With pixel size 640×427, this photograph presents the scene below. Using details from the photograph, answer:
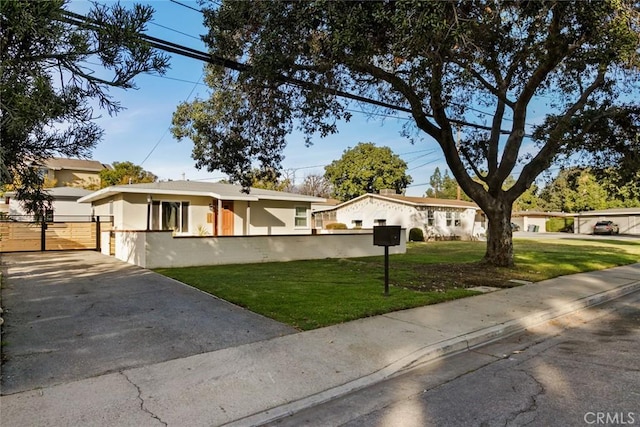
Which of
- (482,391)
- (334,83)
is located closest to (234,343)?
(482,391)

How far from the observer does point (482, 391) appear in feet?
13.7

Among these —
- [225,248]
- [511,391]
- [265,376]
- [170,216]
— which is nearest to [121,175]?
[170,216]

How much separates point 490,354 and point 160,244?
10.6 metres

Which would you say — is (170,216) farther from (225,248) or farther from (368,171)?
(368,171)

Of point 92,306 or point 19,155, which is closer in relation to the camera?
point 19,155

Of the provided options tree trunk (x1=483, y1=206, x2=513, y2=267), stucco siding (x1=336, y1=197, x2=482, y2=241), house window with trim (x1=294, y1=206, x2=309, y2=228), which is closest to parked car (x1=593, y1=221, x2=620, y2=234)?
stucco siding (x1=336, y1=197, x2=482, y2=241)

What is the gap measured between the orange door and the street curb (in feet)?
49.4

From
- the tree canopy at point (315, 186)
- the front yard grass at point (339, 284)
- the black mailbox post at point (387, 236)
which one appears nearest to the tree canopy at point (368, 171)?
the tree canopy at point (315, 186)

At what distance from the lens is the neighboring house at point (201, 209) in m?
17.6

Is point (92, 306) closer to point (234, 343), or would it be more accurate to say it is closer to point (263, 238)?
point (234, 343)

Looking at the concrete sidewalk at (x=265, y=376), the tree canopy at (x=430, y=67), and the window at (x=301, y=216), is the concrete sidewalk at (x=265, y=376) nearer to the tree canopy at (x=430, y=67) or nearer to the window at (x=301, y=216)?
the tree canopy at (x=430, y=67)

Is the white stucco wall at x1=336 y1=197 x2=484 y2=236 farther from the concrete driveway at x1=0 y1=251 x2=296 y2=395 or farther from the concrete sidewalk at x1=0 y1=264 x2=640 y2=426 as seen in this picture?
the concrete sidewalk at x1=0 y1=264 x2=640 y2=426

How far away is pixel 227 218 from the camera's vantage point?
19938 millimetres

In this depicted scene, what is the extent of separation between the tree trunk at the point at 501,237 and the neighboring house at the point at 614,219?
1669 inches
